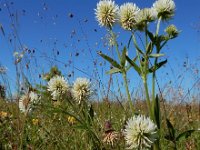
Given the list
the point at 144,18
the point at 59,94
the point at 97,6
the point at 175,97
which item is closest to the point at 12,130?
the point at 59,94

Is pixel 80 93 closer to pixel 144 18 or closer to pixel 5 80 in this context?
pixel 144 18

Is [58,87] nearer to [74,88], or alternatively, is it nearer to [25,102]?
[74,88]

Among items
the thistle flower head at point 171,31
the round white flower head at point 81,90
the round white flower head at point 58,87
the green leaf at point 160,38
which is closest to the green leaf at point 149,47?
the green leaf at point 160,38

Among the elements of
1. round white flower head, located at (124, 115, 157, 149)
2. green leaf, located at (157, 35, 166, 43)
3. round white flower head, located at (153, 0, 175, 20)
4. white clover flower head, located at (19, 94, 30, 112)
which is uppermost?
round white flower head, located at (153, 0, 175, 20)

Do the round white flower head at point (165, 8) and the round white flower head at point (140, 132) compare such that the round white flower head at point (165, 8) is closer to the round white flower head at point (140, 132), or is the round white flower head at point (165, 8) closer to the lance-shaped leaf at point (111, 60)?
the lance-shaped leaf at point (111, 60)

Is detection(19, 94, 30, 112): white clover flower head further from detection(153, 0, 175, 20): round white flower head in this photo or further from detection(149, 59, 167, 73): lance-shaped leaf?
detection(153, 0, 175, 20): round white flower head

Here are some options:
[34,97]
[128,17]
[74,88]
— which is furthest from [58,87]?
[128,17]

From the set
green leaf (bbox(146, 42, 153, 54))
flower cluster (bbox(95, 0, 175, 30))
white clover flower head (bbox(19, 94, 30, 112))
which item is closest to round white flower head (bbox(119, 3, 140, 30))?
flower cluster (bbox(95, 0, 175, 30))

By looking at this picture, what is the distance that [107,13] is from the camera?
5.37ft

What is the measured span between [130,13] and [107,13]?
0.36 ft

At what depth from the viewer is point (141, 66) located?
150 centimetres

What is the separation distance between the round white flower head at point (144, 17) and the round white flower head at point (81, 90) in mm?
352

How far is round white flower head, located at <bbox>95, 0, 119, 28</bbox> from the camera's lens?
64.5 inches

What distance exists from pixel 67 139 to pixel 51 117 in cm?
43
